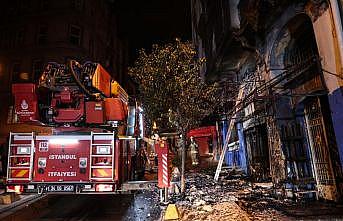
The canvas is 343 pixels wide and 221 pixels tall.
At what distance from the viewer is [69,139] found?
6738 millimetres

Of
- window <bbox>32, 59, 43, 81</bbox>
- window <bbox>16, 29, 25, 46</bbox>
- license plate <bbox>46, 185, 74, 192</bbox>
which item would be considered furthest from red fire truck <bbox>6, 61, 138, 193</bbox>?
window <bbox>16, 29, 25, 46</bbox>

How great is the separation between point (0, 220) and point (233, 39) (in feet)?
35.5

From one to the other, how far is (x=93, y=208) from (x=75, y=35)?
18.9 m

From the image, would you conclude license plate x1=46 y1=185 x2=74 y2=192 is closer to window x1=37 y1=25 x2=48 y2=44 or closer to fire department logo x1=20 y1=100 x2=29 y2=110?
fire department logo x1=20 y1=100 x2=29 y2=110

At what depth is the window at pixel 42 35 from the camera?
22.1 m

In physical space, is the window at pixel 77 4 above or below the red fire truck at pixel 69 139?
above

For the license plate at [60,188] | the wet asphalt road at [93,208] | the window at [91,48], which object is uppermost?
the window at [91,48]

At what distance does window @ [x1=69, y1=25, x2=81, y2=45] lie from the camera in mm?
22464

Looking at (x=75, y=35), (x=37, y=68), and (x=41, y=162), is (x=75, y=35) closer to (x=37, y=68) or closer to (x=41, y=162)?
(x=37, y=68)

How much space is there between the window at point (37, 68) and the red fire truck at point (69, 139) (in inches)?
640

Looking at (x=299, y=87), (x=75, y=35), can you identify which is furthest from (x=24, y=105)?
(x=75, y=35)

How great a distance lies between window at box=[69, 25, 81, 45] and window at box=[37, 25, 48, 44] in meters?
2.11

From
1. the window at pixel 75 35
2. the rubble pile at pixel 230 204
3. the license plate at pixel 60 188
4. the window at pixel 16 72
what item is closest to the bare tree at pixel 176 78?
the rubble pile at pixel 230 204

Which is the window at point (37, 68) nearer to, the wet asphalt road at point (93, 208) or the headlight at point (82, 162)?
the wet asphalt road at point (93, 208)
